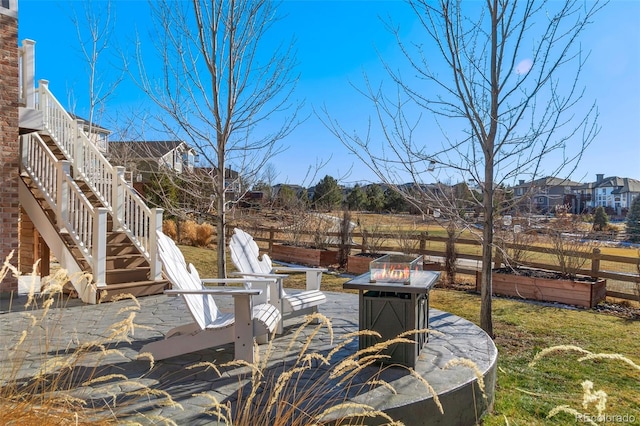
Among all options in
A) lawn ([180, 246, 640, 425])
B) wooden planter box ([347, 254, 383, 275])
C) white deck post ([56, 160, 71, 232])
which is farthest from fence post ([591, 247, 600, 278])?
white deck post ([56, 160, 71, 232])

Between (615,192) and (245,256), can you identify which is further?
(615,192)

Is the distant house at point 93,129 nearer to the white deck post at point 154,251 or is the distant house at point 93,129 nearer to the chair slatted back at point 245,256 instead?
the white deck post at point 154,251

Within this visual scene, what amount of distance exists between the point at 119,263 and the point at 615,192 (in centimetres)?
5785

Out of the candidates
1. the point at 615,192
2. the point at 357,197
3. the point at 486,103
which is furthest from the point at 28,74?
the point at 615,192

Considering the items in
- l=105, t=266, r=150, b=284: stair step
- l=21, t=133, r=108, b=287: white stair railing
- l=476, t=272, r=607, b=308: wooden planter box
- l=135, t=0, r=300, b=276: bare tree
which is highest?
l=135, t=0, r=300, b=276: bare tree

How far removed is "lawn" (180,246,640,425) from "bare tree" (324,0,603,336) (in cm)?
82

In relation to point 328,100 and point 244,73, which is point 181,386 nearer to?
point 328,100

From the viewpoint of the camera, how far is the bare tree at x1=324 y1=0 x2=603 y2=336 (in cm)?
477

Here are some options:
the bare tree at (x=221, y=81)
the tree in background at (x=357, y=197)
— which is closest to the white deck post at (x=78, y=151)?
the bare tree at (x=221, y=81)

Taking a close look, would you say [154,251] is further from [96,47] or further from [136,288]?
[96,47]

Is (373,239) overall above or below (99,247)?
below

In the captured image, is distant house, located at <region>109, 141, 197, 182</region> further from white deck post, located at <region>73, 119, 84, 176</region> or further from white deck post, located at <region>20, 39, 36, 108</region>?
white deck post, located at <region>20, 39, 36, 108</region>

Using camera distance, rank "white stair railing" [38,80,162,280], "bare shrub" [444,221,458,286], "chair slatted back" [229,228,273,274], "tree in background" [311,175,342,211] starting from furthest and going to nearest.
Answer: "tree in background" [311,175,342,211] → "bare shrub" [444,221,458,286] → "white stair railing" [38,80,162,280] → "chair slatted back" [229,228,273,274]

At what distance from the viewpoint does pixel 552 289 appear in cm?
796
